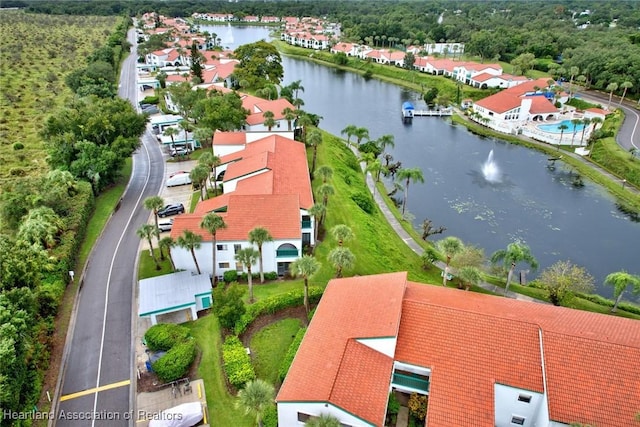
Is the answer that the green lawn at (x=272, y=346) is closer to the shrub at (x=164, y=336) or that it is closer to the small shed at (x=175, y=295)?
the shrub at (x=164, y=336)

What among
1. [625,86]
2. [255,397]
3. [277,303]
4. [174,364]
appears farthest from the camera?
[625,86]

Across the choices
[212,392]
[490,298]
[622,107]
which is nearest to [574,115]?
[622,107]

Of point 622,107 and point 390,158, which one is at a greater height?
point 622,107

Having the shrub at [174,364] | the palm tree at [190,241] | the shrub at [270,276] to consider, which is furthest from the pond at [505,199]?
the shrub at [174,364]

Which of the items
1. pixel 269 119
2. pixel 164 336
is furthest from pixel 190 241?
pixel 269 119

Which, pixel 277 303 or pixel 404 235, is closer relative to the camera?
pixel 277 303

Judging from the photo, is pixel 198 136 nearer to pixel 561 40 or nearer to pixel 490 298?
pixel 490 298

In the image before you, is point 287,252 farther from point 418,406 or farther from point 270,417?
→ point 418,406
